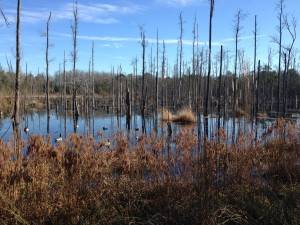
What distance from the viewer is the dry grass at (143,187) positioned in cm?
508

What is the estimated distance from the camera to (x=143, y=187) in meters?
6.16

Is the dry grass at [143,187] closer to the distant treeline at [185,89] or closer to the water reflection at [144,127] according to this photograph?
the water reflection at [144,127]

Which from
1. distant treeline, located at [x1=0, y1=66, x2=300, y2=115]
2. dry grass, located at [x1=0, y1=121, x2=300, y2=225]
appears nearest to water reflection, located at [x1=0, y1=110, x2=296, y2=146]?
dry grass, located at [x1=0, y1=121, x2=300, y2=225]

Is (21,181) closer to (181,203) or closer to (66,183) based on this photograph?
(66,183)

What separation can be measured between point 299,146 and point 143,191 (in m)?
4.37

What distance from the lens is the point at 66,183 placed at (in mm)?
5559

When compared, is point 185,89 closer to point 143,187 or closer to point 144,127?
point 144,127

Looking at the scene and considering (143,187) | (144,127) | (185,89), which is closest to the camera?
(143,187)

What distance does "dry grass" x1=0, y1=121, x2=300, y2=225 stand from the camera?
508 cm

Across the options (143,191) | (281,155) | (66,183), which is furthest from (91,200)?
(281,155)

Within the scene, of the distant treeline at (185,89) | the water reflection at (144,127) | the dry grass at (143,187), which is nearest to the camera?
the dry grass at (143,187)

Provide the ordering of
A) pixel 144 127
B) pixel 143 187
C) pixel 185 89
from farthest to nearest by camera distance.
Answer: pixel 185 89 → pixel 144 127 → pixel 143 187

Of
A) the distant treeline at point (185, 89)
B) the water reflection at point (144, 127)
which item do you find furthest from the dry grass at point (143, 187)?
the distant treeline at point (185, 89)

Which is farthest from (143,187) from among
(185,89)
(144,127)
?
(185,89)
